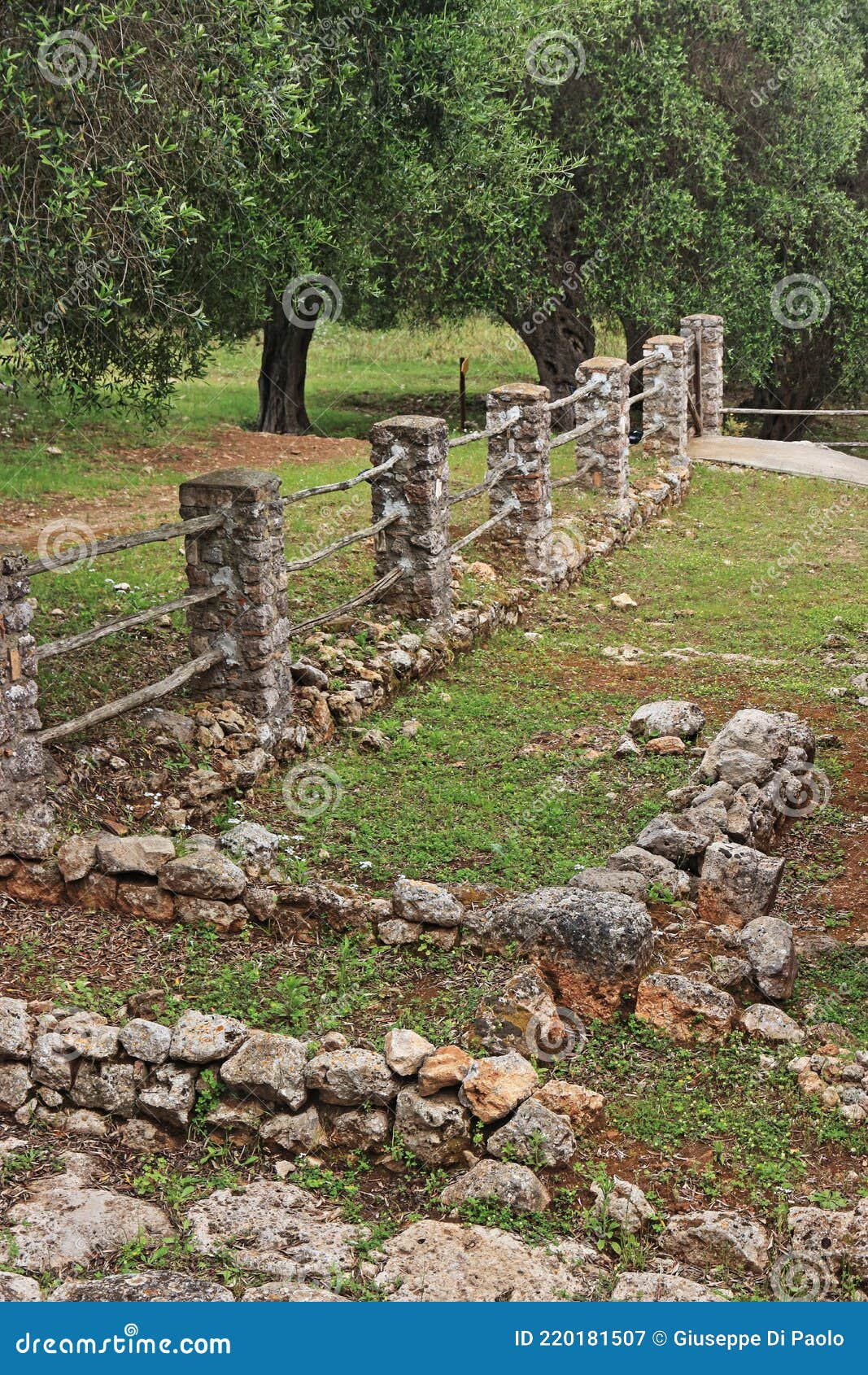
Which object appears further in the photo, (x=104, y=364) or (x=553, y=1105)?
(x=104, y=364)

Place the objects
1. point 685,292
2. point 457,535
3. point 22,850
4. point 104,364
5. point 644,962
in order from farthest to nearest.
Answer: point 685,292 < point 457,535 < point 104,364 < point 22,850 < point 644,962

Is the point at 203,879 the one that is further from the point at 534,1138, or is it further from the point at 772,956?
the point at 772,956

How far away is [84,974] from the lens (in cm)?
606

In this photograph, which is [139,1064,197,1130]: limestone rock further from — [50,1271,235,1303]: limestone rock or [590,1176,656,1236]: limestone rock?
[590,1176,656,1236]: limestone rock

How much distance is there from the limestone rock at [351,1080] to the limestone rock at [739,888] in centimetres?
203

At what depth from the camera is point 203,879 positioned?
653 cm

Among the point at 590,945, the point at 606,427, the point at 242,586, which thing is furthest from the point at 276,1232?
the point at 606,427

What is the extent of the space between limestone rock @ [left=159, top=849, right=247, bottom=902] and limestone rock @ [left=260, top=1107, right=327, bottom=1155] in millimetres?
1551

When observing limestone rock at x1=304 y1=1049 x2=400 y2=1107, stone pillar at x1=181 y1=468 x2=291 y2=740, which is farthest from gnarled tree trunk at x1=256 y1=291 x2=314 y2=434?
limestone rock at x1=304 y1=1049 x2=400 y2=1107

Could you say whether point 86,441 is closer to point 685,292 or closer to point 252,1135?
point 685,292

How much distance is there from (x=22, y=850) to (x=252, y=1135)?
220 centimetres

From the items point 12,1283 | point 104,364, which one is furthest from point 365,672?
point 12,1283

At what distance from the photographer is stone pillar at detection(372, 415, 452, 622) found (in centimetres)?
1051

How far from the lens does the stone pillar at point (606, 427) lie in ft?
49.8
